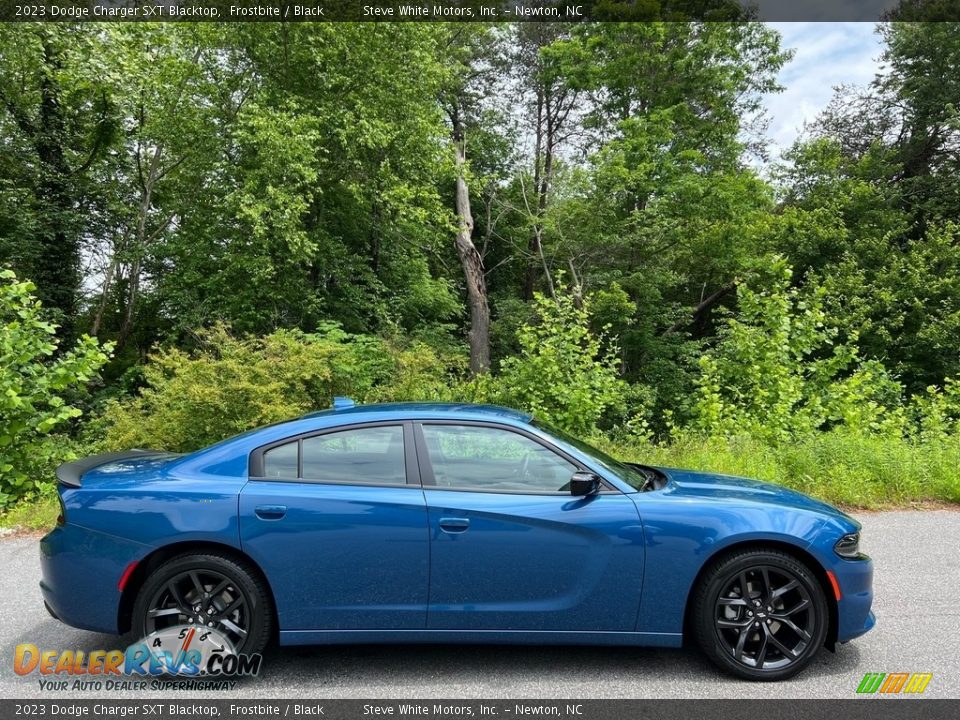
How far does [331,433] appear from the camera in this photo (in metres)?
3.56

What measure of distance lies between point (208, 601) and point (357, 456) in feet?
3.50

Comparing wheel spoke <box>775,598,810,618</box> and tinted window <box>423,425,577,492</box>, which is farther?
tinted window <box>423,425,577,492</box>

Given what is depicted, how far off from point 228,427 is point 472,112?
1713 cm

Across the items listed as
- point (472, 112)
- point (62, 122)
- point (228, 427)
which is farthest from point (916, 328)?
point (62, 122)

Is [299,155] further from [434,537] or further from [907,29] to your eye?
[907,29]

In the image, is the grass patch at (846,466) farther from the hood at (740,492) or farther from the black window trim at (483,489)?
the black window trim at (483,489)

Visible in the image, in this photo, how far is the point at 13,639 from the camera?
12.4 feet

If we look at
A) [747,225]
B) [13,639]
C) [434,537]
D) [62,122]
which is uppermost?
[62,122]

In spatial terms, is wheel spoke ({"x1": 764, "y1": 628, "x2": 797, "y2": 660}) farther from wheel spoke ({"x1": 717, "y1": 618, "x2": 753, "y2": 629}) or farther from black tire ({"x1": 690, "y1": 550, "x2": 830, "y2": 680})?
wheel spoke ({"x1": 717, "y1": 618, "x2": 753, "y2": 629})

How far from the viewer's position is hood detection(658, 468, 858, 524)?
3.47 m

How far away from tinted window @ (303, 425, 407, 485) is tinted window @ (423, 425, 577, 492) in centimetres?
20

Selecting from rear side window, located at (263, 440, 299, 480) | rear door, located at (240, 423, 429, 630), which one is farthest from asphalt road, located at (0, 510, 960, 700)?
rear side window, located at (263, 440, 299, 480)

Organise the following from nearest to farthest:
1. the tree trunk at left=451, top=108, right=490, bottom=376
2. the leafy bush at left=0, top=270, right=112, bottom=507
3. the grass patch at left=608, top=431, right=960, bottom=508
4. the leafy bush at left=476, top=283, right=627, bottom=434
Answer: the grass patch at left=608, top=431, right=960, bottom=508
the leafy bush at left=0, top=270, right=112, bottom=507
the leafy bush at left=476, top=283, right=627, bottom=434
the tree trunk at left=451, top=108, right=490, bottom=376

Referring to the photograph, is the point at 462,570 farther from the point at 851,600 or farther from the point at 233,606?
the point at 851,600
